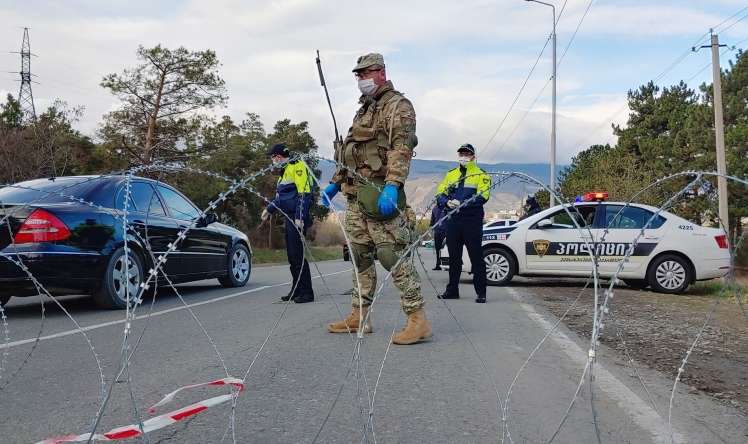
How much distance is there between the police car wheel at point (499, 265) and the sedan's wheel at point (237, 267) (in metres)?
3.98

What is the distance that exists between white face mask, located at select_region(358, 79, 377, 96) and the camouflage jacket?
0.15 feet

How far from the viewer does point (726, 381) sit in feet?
14.8

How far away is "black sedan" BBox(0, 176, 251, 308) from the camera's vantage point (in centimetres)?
636

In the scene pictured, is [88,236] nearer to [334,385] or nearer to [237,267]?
[237,267]

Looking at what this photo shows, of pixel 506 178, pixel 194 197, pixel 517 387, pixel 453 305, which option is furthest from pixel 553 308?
pixel 194 197

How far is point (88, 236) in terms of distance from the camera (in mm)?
6781

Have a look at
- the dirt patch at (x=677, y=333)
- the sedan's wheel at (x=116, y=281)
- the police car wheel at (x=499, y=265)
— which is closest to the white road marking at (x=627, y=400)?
the dirt patch at (x=677, y=333)

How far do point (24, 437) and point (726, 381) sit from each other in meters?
4.25

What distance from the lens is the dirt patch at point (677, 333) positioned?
4605mm

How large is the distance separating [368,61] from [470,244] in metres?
3.83

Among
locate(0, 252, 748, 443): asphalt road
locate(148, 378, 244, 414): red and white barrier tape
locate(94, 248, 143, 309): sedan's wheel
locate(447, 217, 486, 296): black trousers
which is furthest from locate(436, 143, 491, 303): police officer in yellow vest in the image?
locate(148, 378, 244, 414): red and white barrier tape

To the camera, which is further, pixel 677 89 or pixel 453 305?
pixel 677 89

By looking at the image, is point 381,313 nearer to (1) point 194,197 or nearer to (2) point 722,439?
(2) point 722,439

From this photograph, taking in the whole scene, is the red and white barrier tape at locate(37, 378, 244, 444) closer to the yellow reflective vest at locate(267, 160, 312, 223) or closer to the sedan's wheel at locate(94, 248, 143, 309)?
the sedan's wheel at locate(94, 248, 143, 309)
